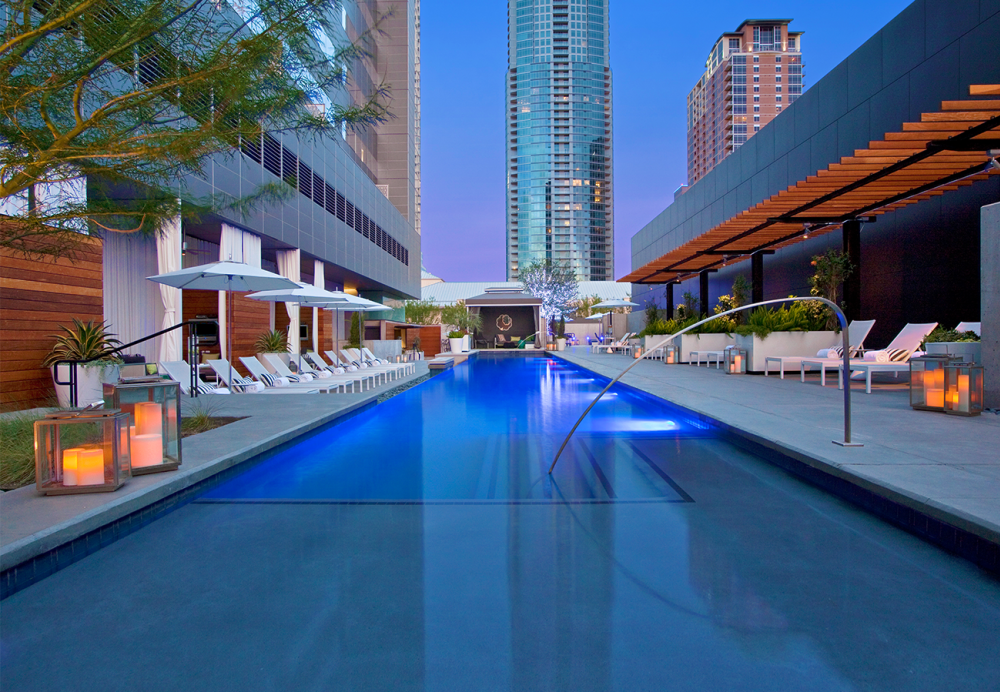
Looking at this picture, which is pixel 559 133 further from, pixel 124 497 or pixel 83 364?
pixel 124 497

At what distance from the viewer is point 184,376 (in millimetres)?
8867

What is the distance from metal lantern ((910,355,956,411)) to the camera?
6270 millimetres

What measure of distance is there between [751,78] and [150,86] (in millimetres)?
106694

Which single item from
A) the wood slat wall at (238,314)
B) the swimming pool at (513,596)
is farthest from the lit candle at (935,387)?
the wood slat wall at (238,314)

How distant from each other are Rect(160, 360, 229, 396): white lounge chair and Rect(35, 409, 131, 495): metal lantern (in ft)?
17.5

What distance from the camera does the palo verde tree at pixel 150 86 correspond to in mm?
3182

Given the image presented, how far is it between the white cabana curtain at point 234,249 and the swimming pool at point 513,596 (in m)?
→ 8.99

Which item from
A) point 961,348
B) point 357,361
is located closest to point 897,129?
point 961,348

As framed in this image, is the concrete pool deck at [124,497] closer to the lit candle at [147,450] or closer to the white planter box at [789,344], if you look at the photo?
the lit candle at [147,450]

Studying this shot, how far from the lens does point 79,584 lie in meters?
2.71

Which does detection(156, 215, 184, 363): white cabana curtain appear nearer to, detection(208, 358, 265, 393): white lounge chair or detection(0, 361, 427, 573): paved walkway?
detection(208, 358, 265, 393): white lounge chair

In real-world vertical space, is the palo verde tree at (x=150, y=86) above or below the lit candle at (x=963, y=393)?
above

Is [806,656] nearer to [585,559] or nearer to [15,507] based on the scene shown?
[585,559]

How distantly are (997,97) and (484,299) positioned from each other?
22.7 meters
